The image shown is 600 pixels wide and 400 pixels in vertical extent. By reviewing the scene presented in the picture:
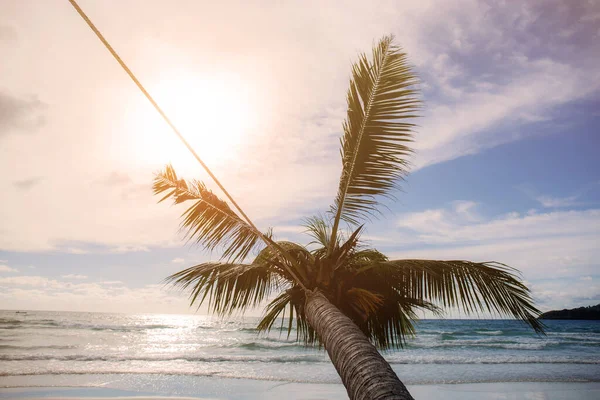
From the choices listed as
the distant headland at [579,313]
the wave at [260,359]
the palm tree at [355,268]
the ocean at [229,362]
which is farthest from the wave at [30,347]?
the distant headland at [579,313]

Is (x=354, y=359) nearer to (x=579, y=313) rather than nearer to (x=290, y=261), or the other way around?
(x=290, y=261)

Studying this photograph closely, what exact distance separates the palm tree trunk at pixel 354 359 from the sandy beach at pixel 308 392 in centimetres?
859

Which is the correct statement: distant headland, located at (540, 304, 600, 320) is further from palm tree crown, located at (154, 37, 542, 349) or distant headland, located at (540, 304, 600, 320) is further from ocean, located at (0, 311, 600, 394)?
palm tree crown, located at (154, 37, 542, 349)

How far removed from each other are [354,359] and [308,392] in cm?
988

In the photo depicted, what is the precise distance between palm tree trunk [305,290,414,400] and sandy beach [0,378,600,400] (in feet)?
28.2

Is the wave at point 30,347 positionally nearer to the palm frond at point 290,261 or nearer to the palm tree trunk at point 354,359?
the palm frond at point 290,261

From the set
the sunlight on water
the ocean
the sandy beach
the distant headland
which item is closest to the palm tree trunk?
the ocean

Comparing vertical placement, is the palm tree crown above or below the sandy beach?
above

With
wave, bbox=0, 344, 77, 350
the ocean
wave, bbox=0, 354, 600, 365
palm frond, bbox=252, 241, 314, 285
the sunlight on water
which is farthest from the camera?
wave, bbox=0, 344, 77, 350

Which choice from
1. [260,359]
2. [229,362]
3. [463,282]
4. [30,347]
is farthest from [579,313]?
[463,282]

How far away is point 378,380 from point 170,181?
398 centimetres

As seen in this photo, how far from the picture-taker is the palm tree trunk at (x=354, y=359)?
8.27ft

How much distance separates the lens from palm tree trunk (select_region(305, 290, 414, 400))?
8.27 feet

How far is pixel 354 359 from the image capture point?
113 inches
